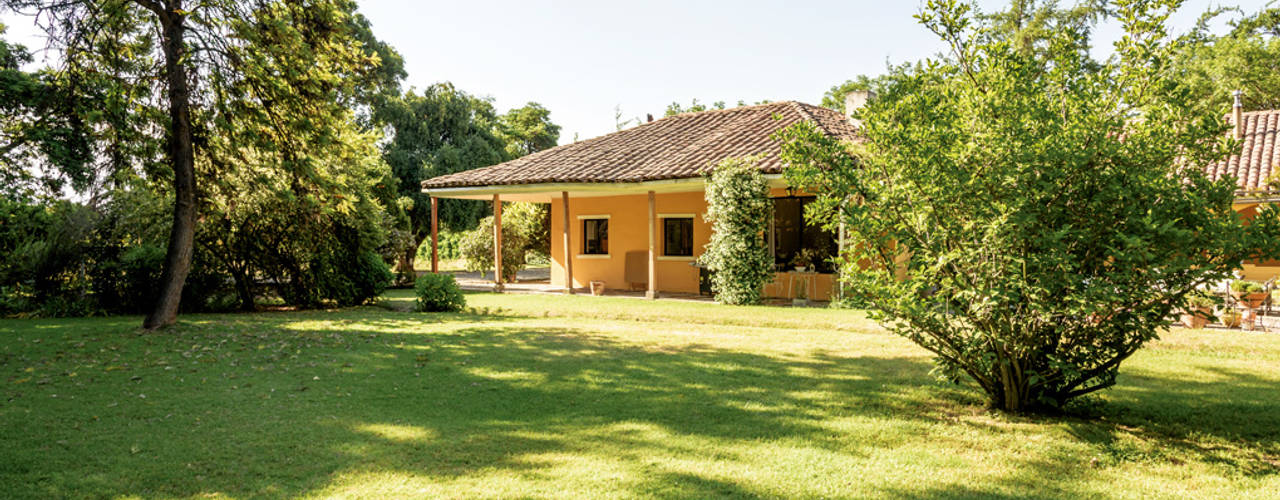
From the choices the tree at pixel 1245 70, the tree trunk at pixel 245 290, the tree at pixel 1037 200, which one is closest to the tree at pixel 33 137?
the tree trunk at pixel 245 290

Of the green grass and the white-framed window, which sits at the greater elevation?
the white-framed window

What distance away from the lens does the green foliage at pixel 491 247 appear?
70.7ft

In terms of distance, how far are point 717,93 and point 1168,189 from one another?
37.7 metres

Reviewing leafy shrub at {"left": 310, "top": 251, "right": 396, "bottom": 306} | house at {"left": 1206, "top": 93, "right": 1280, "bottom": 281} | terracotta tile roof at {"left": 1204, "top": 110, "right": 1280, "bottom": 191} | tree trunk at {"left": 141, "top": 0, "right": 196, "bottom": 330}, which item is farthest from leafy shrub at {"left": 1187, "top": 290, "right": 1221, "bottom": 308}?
leafy shrub at {"left": 310, "top": 251, "right": 396, "bottom": 306}

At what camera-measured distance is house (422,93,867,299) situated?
15.4 metres

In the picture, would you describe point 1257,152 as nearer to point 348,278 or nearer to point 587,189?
point 587,189

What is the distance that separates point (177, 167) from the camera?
10.6 meters

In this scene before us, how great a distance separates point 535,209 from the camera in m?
22.8

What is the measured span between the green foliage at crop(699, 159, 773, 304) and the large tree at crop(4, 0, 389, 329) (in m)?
7.19

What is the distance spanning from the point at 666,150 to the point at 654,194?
2.22 m

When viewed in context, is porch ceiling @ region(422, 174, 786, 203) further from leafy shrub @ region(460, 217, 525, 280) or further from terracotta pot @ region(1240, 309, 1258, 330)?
terracotta pot @ region(1240, 309, 1258, 330)

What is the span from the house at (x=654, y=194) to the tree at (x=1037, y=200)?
861 cm

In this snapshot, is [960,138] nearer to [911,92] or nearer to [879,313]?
[911,92]

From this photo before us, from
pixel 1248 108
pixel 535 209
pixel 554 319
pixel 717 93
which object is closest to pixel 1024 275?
pixel 554 319
